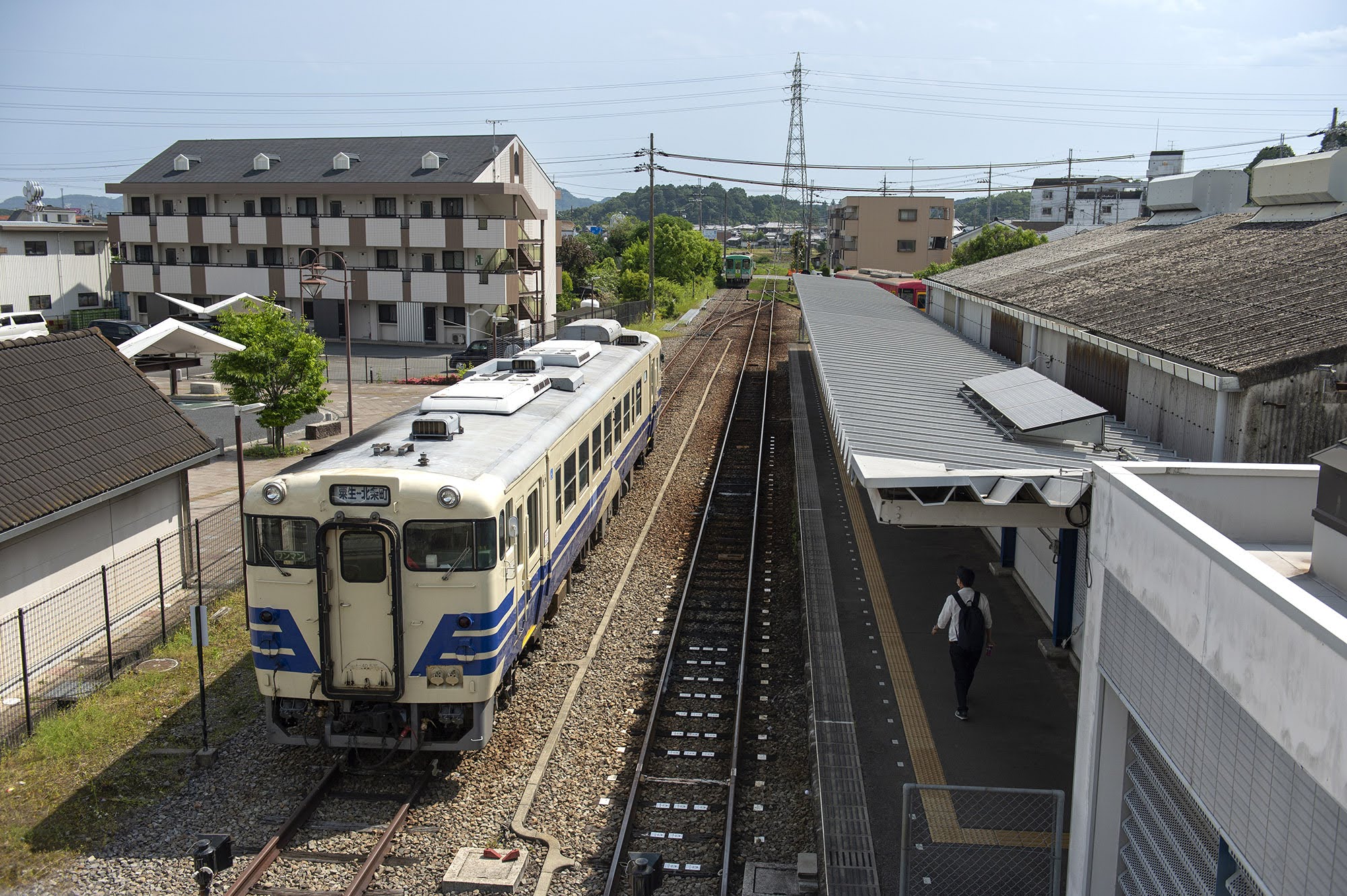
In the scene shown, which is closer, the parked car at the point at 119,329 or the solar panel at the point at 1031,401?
the solar panel at the point at 1031,401

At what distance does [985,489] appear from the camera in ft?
28.5

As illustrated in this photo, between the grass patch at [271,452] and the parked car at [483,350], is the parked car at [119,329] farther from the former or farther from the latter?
the grass patch at [271,452]

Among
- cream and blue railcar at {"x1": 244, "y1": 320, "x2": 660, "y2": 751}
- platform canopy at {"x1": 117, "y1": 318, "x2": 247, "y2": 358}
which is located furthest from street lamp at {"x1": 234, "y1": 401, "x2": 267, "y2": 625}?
platform canopy at {"x1": 117, "y1": 318, "x2": 247, "y2": 358}

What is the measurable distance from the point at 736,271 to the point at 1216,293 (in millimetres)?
65284

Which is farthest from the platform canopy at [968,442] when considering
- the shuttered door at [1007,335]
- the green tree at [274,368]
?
the green tree at [274,368]

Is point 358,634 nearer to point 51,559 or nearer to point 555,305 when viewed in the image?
point 51,559

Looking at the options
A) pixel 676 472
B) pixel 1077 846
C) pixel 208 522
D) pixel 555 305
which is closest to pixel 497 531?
pixel 1077 846

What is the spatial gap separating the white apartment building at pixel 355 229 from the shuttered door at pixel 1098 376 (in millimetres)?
28053

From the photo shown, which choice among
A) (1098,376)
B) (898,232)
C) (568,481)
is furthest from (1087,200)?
(568,481)

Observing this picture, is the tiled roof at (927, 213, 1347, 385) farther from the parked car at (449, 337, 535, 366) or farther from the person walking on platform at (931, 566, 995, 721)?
the parked car at (449, 337, 535, 366)

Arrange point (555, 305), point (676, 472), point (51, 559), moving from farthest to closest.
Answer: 1. point (555, 305)
2. point (676, 472)
3. point (51, 559)

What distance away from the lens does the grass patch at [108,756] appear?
8047 mm

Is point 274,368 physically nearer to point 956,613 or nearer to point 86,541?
point 86,541

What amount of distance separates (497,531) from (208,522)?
9.39m
